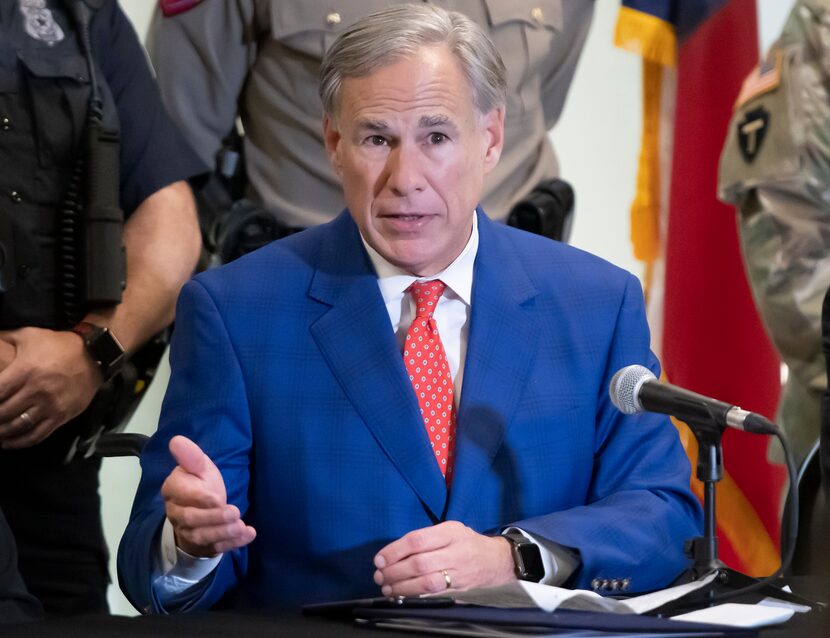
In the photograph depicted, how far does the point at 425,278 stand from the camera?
2172mm

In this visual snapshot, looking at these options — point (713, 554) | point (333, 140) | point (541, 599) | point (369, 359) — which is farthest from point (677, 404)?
point (333, 140)

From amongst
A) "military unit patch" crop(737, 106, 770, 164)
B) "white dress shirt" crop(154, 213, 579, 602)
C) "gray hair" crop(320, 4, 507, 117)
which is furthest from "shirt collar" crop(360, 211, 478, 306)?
"military unit patch" crop(737, 106, 770, 164)

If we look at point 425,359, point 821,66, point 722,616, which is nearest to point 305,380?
point 425,359

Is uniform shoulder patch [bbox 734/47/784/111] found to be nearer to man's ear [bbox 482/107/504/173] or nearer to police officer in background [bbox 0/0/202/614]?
man's ear [bbox 482/107/504/173]

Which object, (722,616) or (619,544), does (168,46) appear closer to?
(619,544)

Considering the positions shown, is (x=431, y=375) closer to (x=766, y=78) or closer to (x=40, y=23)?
(x=40, y=23)

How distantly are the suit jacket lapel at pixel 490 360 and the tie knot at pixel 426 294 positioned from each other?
6 centimetres

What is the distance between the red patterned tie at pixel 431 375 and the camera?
6.78 ft

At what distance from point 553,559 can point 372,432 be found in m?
0.32

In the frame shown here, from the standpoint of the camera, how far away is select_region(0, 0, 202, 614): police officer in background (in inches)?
103

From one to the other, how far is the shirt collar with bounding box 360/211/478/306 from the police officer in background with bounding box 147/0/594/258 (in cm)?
85

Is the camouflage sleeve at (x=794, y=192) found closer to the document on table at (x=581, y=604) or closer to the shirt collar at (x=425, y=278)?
the shirt collar at (x=425, y=278)

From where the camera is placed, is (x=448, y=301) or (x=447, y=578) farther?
(x=448, y=301)

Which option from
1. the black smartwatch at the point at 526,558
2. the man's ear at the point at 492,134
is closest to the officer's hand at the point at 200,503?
the black smartwatch at the point at 526,558
